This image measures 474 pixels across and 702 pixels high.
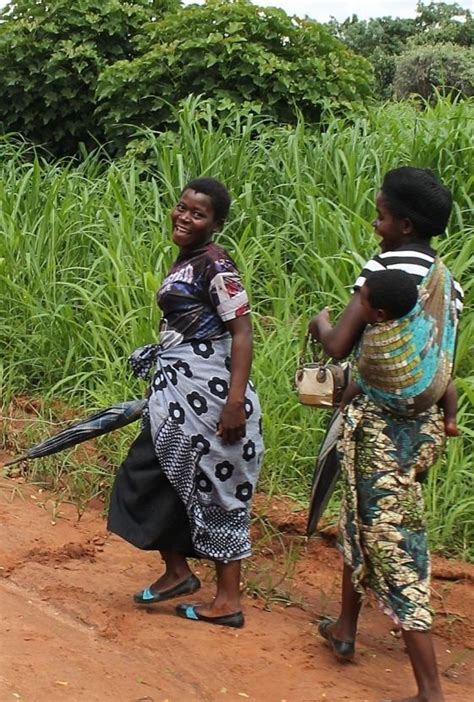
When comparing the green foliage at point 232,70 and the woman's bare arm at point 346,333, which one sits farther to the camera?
the green foliage at point 232,70

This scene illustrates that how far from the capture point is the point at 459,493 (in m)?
4.14

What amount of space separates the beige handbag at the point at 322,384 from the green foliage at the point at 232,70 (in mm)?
3822

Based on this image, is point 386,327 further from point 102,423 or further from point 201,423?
point 102,423

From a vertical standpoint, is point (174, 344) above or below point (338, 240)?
below

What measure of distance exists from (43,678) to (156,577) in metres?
0.98

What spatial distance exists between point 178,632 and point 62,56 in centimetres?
504

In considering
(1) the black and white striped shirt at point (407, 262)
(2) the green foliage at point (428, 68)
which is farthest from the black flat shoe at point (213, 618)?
(2) the green foliage at point (428, 68)

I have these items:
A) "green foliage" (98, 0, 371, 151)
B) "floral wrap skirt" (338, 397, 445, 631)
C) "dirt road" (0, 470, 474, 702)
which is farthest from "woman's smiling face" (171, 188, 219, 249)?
"green foliage" (98, 0, 371, 151)

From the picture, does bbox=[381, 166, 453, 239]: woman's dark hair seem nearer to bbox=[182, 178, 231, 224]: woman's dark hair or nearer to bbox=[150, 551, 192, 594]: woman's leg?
bbox=[182, 178, 231, 224]: woman's dark hair

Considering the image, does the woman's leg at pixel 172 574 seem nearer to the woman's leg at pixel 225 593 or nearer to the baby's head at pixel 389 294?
the woman's leg at pixel 225 593

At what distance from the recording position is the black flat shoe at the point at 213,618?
11.3 feet

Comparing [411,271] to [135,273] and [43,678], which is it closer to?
[43,678]

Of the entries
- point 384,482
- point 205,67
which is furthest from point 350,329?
point 205,67

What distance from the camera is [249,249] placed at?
546 cm
